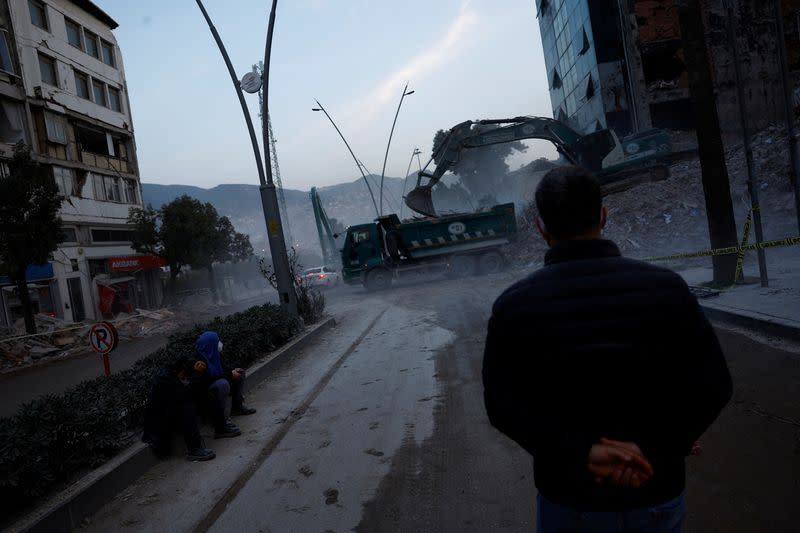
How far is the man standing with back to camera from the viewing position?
1.60m

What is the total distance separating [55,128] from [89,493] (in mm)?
30560

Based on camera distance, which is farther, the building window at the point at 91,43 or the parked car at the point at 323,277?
the building window at the point at 91,43

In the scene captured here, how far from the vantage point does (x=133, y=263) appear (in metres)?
34.7

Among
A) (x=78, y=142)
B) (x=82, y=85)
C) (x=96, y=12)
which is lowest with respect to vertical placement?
(x=78, y=142)

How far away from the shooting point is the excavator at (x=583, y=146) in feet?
68.6

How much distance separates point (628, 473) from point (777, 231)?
50.8 feet

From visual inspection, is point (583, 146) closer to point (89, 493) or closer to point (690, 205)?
point (690, 205)

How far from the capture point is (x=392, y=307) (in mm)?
17734

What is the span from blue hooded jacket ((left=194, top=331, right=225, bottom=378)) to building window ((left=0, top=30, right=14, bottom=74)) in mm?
27484

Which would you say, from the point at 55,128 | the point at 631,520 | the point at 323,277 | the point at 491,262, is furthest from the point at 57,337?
the point at 631,520

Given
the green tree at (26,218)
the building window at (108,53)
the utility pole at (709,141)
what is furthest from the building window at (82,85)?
the utility pole at (709,141)

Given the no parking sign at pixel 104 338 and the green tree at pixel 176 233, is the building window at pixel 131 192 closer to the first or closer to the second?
the green tree at pixel 176 233

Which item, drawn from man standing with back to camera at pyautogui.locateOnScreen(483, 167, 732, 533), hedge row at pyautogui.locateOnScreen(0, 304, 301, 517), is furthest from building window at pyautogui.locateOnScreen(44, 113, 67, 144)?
man standing with back to camera at pyautogui.locateOnScreen(483, 167, 732, 533)

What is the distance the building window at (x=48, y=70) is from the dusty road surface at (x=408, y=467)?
29.3m
